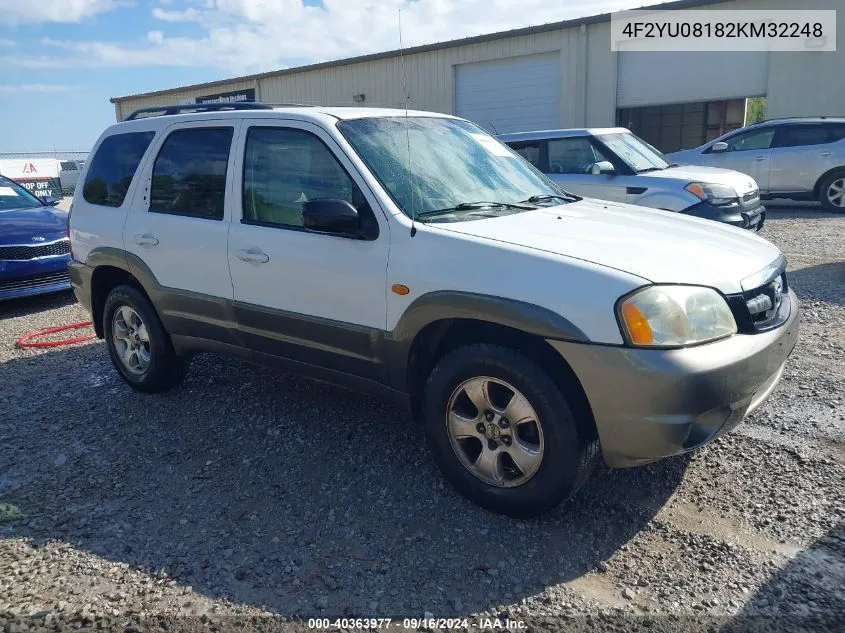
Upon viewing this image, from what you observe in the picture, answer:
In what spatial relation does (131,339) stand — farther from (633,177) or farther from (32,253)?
(633,177)

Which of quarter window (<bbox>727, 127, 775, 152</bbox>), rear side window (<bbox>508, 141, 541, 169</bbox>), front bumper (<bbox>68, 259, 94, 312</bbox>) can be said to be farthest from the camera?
quarter window (<bbox>727, 127, 775, 152</bbox>)

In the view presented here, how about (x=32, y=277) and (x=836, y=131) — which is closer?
(x=32, y=277)

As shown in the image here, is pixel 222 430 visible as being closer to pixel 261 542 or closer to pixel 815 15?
pixel 261 542

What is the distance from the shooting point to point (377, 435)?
13.5ft

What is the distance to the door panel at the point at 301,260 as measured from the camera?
11.3 feet

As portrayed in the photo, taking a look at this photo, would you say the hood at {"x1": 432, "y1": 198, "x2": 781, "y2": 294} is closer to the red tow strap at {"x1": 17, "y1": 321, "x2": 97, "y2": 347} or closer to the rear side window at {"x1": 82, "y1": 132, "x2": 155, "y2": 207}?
the rear side window at {"x1": 82, "y1": 132, "x2": 155, "y2": 207}

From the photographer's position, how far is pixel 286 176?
12.7 feet

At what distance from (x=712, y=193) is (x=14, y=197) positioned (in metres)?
8.83

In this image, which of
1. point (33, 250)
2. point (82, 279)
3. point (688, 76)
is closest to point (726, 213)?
point (82, 279)

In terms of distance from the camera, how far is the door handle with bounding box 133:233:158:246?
14.6ft

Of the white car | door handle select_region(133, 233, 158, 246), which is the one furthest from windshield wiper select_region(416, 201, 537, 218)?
the white car

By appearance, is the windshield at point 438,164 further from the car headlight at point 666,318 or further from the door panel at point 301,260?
the car headlight at point 666,318

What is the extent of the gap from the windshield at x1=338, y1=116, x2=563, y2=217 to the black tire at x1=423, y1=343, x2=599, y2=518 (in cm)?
82

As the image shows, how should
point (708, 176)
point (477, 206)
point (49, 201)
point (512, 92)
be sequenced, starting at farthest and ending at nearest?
1. point (512, 92)
2. point (49, 201)
3. point (708, 176)
4. point (477, 206)
